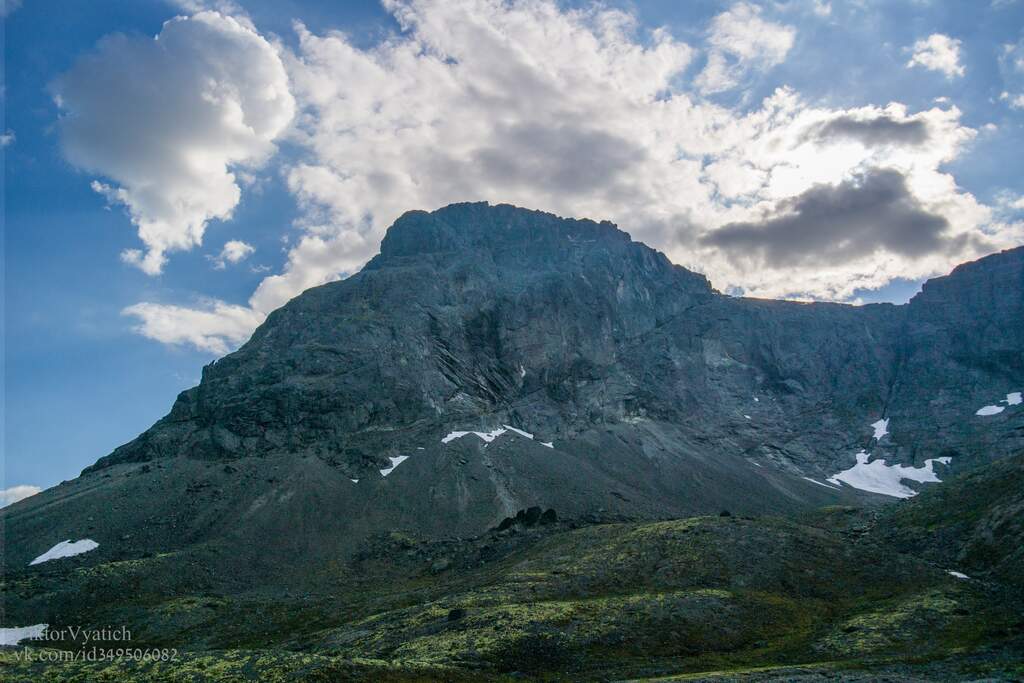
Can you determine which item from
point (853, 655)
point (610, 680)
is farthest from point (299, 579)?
point (853, 655)

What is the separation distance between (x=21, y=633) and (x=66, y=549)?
3339 cm

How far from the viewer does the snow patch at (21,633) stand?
90.0 meters

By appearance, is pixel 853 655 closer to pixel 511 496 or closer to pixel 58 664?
pixel 58 664

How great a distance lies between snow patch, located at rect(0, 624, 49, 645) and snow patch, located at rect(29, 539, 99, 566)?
94.5 ft

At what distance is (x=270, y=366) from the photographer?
194 m

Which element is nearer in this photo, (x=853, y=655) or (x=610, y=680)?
(x=610, y=680)

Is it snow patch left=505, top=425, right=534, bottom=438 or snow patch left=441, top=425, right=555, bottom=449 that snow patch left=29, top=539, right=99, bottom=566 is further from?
snow patch left=505, top=425, right=534, bottom=438

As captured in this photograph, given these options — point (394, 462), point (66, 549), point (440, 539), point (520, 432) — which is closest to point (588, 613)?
point (440, 539)

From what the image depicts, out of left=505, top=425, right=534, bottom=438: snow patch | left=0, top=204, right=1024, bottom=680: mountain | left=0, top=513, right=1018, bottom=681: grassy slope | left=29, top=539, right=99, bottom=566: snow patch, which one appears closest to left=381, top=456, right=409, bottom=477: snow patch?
left=0, top=204, right=1024, bottom=680: mountain

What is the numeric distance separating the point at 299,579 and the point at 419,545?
23518 millimetres

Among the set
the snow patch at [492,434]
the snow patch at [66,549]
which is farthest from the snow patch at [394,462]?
the snow patch at [66,549]

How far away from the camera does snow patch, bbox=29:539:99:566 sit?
394ft

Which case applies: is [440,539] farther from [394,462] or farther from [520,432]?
[520,432]

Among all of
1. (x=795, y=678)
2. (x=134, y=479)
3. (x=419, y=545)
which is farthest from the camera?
(x=134, y=479)
